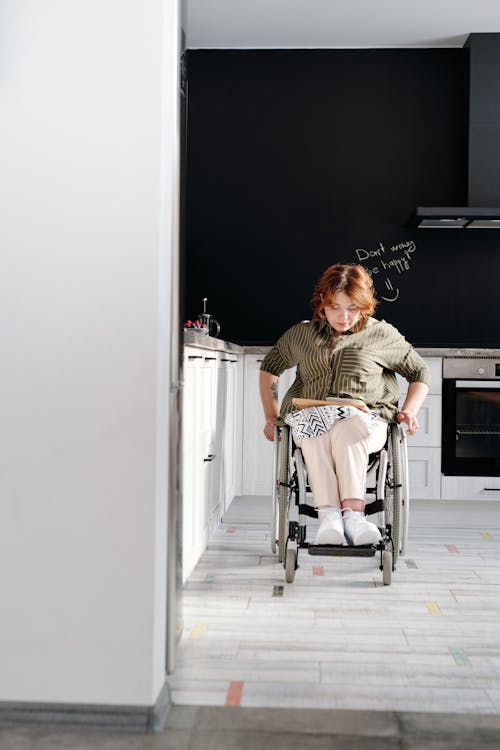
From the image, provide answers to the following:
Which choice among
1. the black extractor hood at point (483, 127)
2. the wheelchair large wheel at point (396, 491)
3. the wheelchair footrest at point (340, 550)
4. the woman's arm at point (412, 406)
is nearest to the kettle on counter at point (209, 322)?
the black extractor hood at point (483, 127)

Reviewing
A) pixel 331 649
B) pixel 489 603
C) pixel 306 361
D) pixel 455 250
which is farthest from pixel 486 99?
pixel 331 649

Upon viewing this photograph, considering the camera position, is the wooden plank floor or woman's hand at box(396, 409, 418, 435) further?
woman's hand at box(396, 409, 418, 435)

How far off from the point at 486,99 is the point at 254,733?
14.1 feet

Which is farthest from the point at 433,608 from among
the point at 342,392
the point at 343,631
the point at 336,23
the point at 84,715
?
the point at 336,23

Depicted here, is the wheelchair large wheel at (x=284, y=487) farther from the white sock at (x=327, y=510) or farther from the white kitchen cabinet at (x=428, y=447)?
the white kitchen cabinet at (x=428, y=447)

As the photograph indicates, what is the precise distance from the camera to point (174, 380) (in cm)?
189

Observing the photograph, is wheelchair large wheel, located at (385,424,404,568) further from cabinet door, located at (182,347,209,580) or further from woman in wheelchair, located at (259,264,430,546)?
cabinet door, located at (182,347,209,580)

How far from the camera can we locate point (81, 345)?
5.74 feet

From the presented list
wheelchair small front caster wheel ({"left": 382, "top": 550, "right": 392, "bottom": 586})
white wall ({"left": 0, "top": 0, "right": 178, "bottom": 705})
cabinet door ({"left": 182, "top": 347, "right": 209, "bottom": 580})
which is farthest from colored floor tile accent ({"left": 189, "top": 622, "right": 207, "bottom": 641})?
wheelchair small front caster wheel ({"left": 382, "top": 550, "right": 392, "bottom": 586})

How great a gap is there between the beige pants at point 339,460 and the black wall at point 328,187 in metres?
2.34

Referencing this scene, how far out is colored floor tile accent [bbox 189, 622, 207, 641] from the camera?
7.70 feet

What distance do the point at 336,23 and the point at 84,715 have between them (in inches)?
169

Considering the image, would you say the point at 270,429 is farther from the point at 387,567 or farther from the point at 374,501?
the point at 387,567

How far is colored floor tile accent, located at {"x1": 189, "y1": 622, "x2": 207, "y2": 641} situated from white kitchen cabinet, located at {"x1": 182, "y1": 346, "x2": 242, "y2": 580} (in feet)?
1.17
